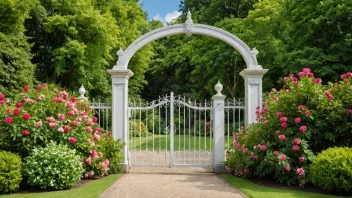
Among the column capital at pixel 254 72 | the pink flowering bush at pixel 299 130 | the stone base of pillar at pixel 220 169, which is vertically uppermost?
the column capital at pixel 254 72

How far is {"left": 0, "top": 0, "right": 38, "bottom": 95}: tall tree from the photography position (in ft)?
47.6

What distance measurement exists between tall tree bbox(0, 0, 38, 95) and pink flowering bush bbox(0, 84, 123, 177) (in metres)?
7.24

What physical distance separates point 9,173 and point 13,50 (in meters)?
10.0

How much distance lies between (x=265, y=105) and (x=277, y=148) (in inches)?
54.3

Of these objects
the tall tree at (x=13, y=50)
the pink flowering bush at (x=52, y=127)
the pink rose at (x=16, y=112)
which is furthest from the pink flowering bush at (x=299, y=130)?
the tall tree at (x=13, y=50)

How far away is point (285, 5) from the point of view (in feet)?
50.0

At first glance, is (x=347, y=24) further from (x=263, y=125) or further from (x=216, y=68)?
(x=216, y=68)

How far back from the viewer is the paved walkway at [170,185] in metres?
6.31

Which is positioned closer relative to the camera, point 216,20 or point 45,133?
point 45,133

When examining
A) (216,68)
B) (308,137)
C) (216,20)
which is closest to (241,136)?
(308,137)

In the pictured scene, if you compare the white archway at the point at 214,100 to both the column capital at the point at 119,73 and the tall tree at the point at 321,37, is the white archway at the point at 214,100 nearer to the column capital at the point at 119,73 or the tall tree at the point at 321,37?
the column capital at the point at 119,73

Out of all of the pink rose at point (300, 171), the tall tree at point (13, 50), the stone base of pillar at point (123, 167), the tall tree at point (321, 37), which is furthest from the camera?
the tall tree at point (13, 50)

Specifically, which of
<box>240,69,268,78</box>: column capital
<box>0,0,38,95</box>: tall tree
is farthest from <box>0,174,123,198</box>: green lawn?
<box>0,0,38,95</box>: tall tree

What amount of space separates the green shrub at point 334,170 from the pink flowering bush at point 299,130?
58 cm
